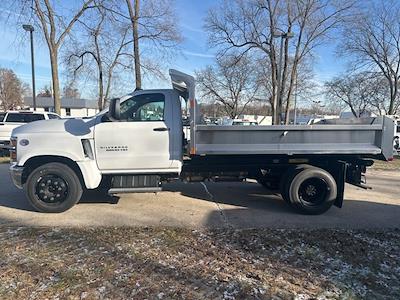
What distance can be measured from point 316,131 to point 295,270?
8.92 ft

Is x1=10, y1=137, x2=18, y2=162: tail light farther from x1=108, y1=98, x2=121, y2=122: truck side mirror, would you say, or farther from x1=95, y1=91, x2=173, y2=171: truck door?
x1=108, y1=98, x2=121, y2=122: truck side mirror

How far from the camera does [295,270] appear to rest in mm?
3994

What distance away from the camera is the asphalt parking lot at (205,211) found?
5.72m

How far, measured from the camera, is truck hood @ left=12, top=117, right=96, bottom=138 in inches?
234

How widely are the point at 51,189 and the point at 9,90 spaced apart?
80.8m

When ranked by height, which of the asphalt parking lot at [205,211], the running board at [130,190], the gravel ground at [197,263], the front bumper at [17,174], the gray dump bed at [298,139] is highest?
the gray dump bed at [298,139]

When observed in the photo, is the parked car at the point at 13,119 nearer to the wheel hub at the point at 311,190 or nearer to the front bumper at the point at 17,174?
the front bumper at the point at 17,174

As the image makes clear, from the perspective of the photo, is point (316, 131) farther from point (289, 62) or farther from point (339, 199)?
point (289, 62)

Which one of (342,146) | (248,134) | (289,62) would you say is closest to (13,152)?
(248,134)

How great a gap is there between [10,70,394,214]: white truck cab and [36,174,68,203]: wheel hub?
0.02 m

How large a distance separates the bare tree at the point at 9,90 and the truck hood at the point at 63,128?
7667 cm

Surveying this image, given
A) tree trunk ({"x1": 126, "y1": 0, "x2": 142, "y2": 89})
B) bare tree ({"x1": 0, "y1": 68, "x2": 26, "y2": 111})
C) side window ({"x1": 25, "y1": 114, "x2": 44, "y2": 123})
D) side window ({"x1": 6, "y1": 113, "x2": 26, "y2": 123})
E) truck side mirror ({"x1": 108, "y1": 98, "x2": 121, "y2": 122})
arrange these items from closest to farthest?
truck side mirror ({"x1": 108, "y1": 98, "x2": 121, "y2": 122})
side window ({"x1": 6, "y1": 113, "x2": 26, "y2": 123})
side window ({"x1": 25, "y1": 114, "x2": 44, "y2": 123})
tree trunk ({"x1": 126, "y1": 0, "x2": 142, "y2": 89})
bare tree ({"x1": 0, "y1": 68, "x2": 26, "y2": 111})

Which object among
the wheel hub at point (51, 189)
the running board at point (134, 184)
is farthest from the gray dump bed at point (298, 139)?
the wheel hub at point (51, 189)

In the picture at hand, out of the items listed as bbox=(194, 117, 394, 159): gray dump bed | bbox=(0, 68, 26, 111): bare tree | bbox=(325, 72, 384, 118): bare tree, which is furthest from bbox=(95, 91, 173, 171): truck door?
bbox=(0, 68, 26, 111): bare tree
